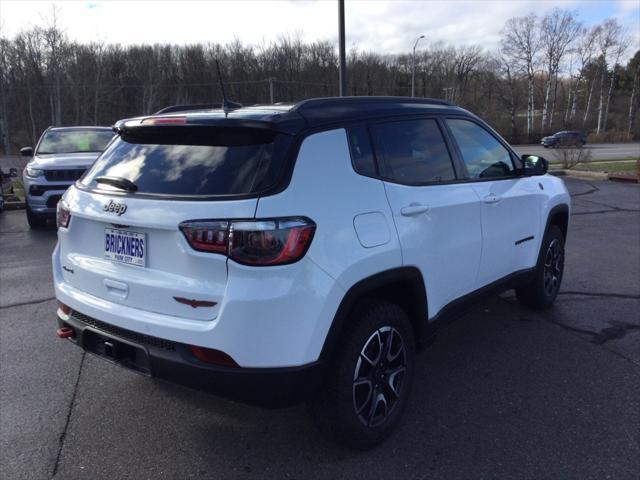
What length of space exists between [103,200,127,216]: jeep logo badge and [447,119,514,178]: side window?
2.26m

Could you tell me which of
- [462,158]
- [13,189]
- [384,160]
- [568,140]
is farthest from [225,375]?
[568,140]

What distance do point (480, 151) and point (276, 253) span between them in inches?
90.6

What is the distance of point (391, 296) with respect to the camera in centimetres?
306

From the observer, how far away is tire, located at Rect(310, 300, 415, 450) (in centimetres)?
267

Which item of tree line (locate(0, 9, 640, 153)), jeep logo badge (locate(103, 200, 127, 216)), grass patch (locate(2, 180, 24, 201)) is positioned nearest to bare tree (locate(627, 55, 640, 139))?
tree line (locate(0, 9, 640, 153))

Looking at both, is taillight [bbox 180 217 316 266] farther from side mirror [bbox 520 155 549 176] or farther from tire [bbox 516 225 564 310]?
tire [bbox 516 225 564 310]

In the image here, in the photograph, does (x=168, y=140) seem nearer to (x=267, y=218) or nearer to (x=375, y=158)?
(x=267, y=218)

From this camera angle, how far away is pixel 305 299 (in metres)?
2.37

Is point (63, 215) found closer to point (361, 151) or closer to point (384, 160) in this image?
point (361, 151)

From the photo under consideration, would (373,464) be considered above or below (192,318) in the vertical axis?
below

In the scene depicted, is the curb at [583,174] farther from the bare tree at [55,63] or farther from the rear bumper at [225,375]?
the bare tree at [55,63]

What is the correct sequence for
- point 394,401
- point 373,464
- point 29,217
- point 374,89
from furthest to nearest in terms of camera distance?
point 374,89 → point 29,217 → point 394,401 → point 373,464

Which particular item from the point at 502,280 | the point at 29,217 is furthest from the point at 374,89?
the point at 502,280

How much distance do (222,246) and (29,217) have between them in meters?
9.22
